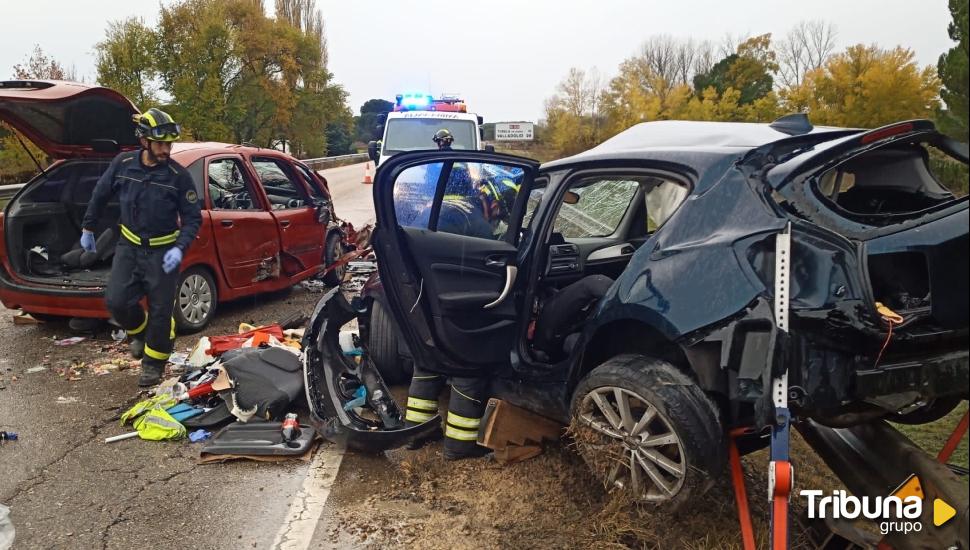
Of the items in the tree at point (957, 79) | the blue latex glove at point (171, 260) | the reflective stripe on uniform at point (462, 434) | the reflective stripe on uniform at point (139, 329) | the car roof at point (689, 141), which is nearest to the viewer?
the tree at point (957, 79)

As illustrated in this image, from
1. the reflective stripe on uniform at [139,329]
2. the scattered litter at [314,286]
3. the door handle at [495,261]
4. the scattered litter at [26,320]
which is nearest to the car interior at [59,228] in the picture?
the scattered litter at [26,320]

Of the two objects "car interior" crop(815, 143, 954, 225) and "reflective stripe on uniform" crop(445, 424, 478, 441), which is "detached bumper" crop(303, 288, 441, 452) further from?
"car interior" crop(815, 143, 954, 225)

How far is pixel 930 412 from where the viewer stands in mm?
2777

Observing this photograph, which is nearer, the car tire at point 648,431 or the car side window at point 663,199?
the car tire at point 648,431

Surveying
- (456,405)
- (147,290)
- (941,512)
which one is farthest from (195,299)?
(941,512)

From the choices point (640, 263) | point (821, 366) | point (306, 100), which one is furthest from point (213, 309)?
point (306, 100)

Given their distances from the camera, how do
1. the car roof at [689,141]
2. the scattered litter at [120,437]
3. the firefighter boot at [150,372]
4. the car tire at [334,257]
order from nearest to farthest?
the car roof at [689,141] < the scattered litter at [120,437] < the firefighter boot at [150,372] < the car tire at [334,257]

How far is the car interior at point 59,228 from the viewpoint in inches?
229

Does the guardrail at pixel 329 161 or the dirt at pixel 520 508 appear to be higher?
the guardrail at pixel 329 161

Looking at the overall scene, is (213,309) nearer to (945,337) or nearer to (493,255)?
(493,255)

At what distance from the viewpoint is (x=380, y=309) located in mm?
4539

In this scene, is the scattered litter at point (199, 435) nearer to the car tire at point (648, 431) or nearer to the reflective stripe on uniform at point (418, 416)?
the reflective stripe on uniform at point (418, 416)

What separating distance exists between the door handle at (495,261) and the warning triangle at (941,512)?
195 cm

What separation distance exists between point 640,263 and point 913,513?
4.19 feet
